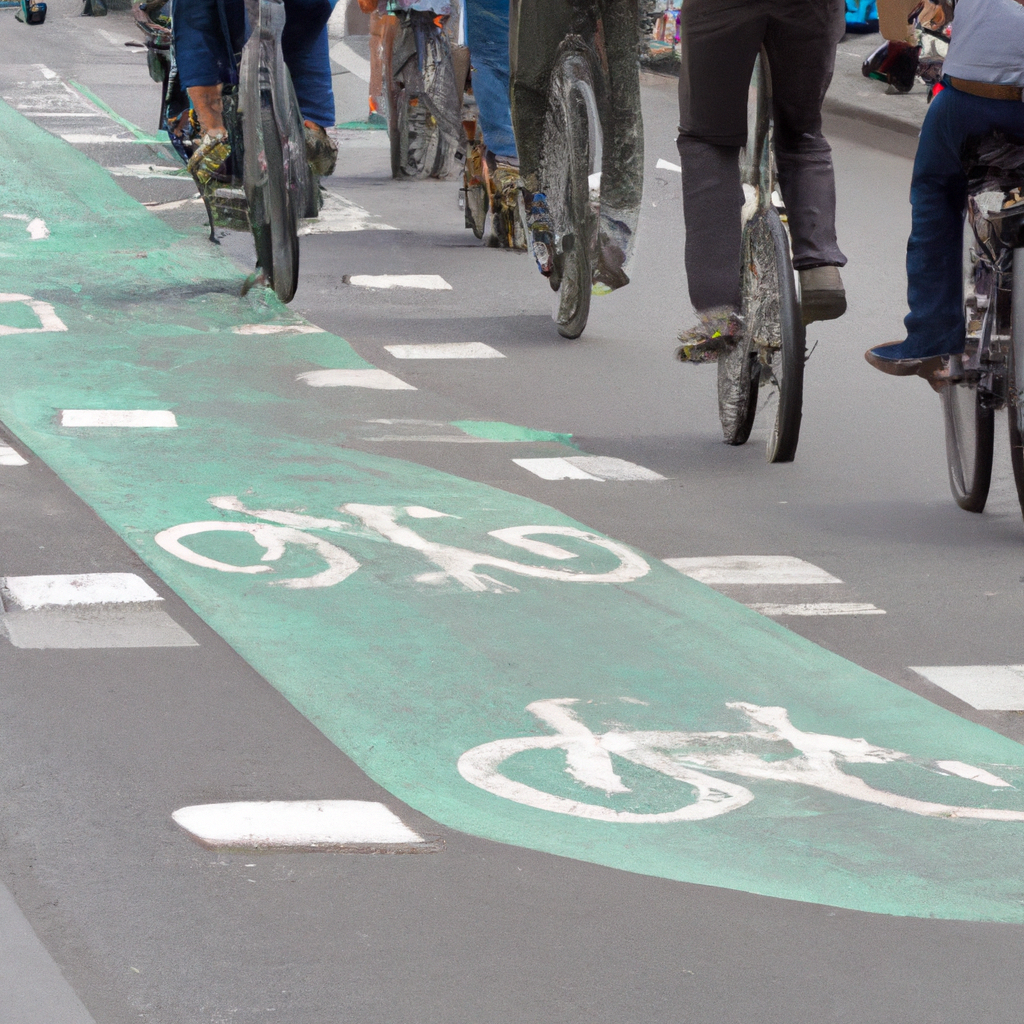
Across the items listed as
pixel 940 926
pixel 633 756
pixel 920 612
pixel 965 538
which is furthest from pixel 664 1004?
pixel 965 538

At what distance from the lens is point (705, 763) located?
3188 millimetres

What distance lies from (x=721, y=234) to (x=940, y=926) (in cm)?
293

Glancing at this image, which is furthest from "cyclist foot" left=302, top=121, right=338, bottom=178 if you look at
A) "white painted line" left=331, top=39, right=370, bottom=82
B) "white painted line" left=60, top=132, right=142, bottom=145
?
"white painted line" left=331, top=39, right=370, bottom=82

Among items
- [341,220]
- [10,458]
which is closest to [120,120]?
[341,220]

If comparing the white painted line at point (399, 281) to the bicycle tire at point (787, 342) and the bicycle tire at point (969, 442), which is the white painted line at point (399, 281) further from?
the bicycle tire at point (969, 442)

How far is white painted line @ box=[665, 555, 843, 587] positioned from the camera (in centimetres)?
424

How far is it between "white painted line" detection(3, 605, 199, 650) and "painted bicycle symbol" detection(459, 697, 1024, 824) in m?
0.78

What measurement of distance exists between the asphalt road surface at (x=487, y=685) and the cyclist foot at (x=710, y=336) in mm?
270

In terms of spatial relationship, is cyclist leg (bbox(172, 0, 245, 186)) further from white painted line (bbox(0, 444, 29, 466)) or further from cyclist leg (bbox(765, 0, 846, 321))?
cyclist leg (bbox(765, 0, 846, 321))

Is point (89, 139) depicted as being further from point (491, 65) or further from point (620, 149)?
point (620, 149)

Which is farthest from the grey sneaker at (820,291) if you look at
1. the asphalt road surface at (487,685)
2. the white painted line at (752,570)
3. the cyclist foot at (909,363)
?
the white painted line at (752,570)

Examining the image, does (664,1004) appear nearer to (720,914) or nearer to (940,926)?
(720,914)

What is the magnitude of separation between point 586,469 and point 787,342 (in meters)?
0.62

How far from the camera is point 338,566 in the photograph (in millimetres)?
4176
